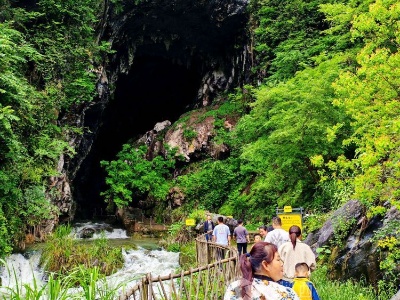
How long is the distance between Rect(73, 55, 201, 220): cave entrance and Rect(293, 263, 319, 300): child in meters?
22.6

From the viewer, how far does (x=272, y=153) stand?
41.4ft

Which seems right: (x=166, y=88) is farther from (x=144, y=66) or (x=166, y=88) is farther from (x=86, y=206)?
(x=86, y=206)

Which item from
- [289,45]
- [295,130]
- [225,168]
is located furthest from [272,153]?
[225,168]

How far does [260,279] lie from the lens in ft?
7.76

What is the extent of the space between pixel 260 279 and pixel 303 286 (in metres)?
1.38

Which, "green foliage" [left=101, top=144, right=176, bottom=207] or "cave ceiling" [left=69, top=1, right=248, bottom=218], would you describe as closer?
"cave ceiling" [left=69, top=1, right=248, bottom=218]

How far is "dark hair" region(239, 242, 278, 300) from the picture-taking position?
2330mm

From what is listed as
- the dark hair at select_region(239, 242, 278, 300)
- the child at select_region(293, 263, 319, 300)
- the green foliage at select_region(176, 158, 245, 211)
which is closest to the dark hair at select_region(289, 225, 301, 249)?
the child at select_region(293, 263, 319, 300)

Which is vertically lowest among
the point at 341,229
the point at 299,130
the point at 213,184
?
the point at 341,229

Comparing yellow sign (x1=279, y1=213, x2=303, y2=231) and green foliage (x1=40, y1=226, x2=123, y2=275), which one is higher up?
yellow sign (x1=279, y1=213, x2=303, y2=231)

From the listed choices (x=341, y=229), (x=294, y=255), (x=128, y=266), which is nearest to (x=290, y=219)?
(x=341, y=229)

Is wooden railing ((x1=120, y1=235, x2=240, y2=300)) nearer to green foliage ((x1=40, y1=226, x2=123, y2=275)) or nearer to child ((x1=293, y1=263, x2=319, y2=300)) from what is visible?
child ((x1=293, y1=263, x2=319, y2=300))

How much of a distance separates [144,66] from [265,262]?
2581cm

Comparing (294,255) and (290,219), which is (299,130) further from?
(294,255)
